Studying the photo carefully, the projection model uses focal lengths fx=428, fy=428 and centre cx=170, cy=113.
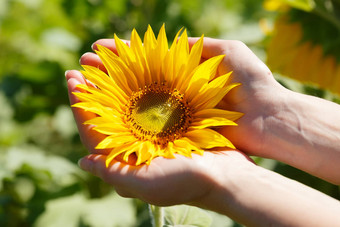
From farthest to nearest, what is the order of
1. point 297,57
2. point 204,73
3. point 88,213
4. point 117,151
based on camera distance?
point 297,57 < point 88,213 < point 204,73 < point 117,151

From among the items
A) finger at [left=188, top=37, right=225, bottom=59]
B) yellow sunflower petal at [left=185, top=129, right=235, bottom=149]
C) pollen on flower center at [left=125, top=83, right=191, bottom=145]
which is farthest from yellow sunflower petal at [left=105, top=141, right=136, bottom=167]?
finger at [left=188, top=37, right=225, bottom=59]

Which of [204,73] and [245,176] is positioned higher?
[204,73]

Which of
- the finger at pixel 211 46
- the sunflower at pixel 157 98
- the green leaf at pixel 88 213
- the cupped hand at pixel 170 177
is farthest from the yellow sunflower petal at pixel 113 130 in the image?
the green leaf at pixel 88 213

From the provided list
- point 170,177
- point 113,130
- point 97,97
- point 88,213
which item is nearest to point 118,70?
point 97,97

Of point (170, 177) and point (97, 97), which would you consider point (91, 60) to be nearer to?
point (97, 97)

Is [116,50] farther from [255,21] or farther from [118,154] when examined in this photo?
[255,21]

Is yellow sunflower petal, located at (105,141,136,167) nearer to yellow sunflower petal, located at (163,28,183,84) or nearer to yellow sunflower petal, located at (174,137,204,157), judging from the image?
yellow sunflower petal, located at (174,137,204,157)

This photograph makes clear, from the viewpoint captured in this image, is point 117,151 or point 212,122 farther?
point 212,122

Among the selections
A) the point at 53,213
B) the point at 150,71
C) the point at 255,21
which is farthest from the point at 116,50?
the point at 255,21
